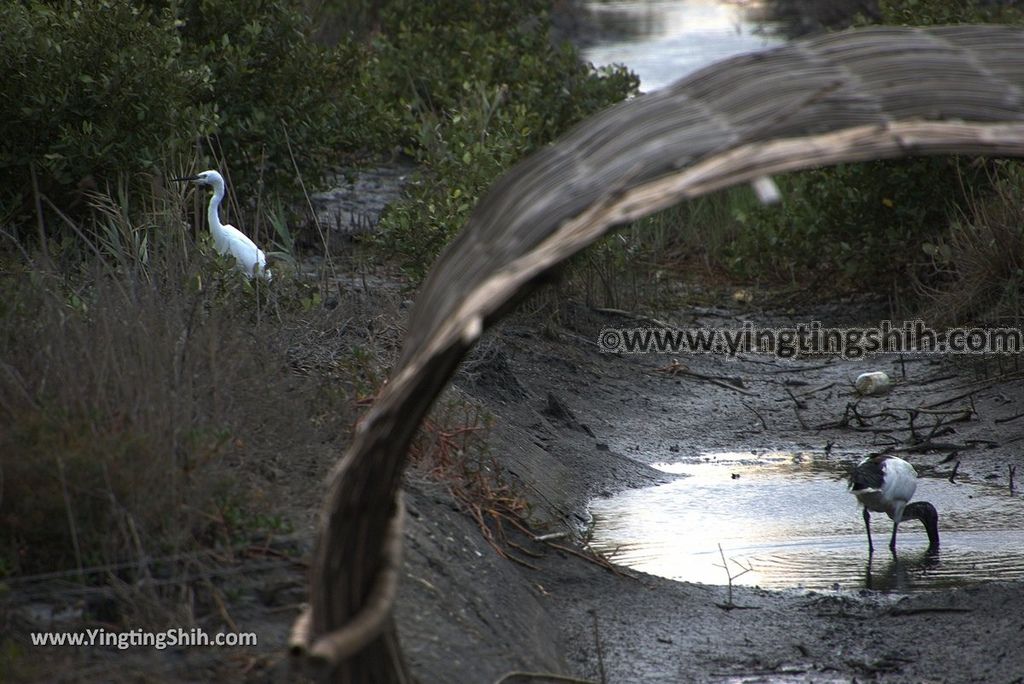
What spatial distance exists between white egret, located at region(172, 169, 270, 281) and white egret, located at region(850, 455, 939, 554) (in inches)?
127

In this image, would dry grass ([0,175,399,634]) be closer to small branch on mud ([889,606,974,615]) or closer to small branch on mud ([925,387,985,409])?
small branch on mud ([889,606,974,615])

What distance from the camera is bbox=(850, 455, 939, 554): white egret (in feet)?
19.4

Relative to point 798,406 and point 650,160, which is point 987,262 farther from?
point 650,160

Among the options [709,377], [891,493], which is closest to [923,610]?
[891,493]

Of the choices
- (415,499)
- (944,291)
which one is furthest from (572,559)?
(944,291)

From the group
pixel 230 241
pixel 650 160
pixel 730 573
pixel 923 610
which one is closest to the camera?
pixel 650 160

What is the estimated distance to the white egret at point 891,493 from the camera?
592 centimetres

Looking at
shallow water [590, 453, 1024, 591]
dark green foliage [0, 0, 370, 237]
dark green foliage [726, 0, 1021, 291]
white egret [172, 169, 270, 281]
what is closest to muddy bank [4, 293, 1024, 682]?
shallow water [590, 453, 1024, 591]

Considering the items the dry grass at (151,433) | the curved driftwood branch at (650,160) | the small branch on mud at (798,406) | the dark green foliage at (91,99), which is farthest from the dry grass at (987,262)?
the curved driftwood branch at (650,160)

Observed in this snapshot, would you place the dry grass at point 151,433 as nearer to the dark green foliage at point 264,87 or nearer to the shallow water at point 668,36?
the dark green foliage at point 264,87

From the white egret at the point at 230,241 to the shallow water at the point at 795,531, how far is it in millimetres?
2291

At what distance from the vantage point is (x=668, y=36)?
1128 inches

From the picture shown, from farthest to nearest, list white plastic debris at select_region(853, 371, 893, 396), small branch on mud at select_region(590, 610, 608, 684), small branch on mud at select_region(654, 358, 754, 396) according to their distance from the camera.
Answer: small branch on mud at select_region(654, 358, 754, 396) → white plastic debris at select_region(853, 371, 893, 396) → small branch on mud at select_region(590, 610, 608, 684)

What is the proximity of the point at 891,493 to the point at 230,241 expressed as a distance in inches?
148
